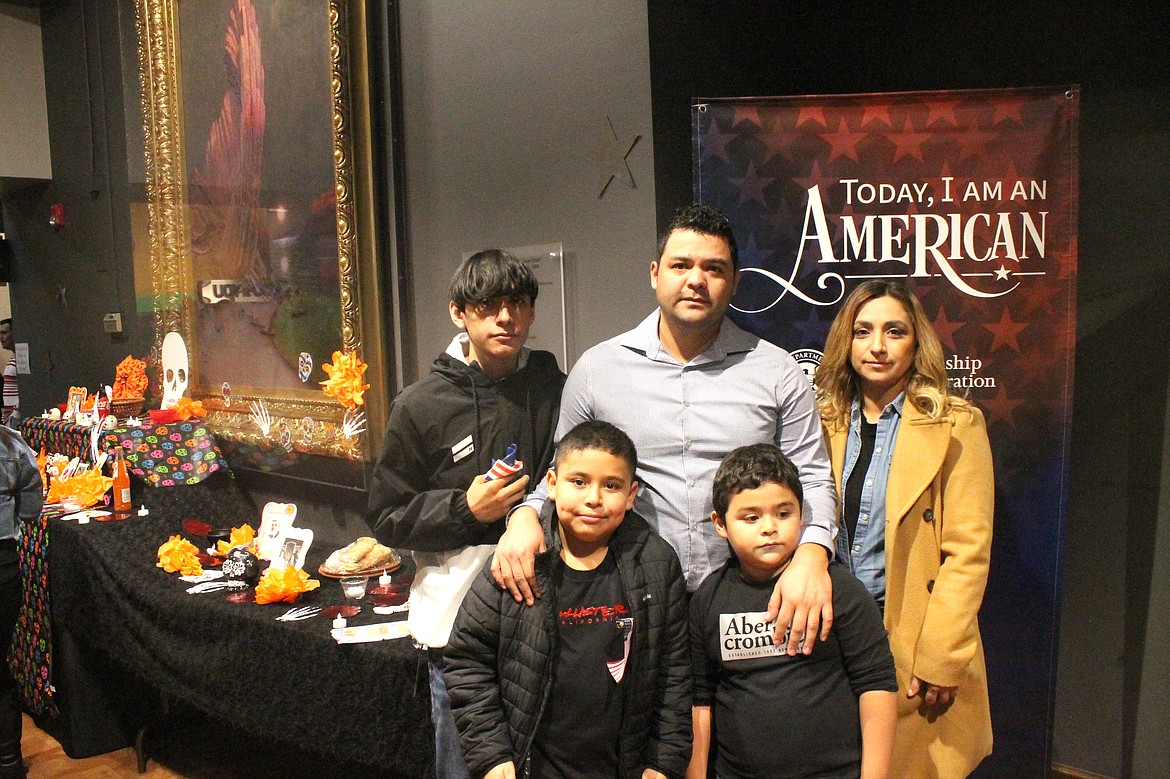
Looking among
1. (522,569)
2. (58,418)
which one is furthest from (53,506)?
(522,569)

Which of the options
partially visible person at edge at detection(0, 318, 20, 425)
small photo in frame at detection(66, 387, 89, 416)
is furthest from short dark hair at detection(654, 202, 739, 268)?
partially visible person at edge at detection(0, 318, 20, 425)

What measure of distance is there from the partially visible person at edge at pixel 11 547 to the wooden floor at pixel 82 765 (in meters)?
0.23

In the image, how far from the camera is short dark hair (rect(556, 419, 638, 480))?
1.65 metres

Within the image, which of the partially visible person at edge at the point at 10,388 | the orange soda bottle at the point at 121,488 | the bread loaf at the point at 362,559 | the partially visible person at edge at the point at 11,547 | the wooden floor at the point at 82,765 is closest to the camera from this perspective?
the bread loaf at the point at 362,559

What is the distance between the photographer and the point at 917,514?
1.89 metres

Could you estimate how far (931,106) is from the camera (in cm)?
230

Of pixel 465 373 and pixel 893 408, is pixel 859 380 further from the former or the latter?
pixel 465 373

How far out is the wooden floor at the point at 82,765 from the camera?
359cm

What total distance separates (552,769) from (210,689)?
1774 mm

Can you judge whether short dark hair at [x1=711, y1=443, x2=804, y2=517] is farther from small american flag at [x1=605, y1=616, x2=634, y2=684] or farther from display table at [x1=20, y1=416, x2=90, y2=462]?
display table at [x1=20, y1=416, x2=90, y2=462]

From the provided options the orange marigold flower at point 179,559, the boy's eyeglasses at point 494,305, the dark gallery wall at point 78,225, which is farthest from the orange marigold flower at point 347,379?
the dark gallery wall at point 78,225

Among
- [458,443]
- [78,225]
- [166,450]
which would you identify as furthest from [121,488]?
[458,443]

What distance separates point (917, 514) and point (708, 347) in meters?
0.58

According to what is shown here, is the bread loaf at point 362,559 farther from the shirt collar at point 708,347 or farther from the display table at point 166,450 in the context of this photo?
the shirt collar at point 708,347
